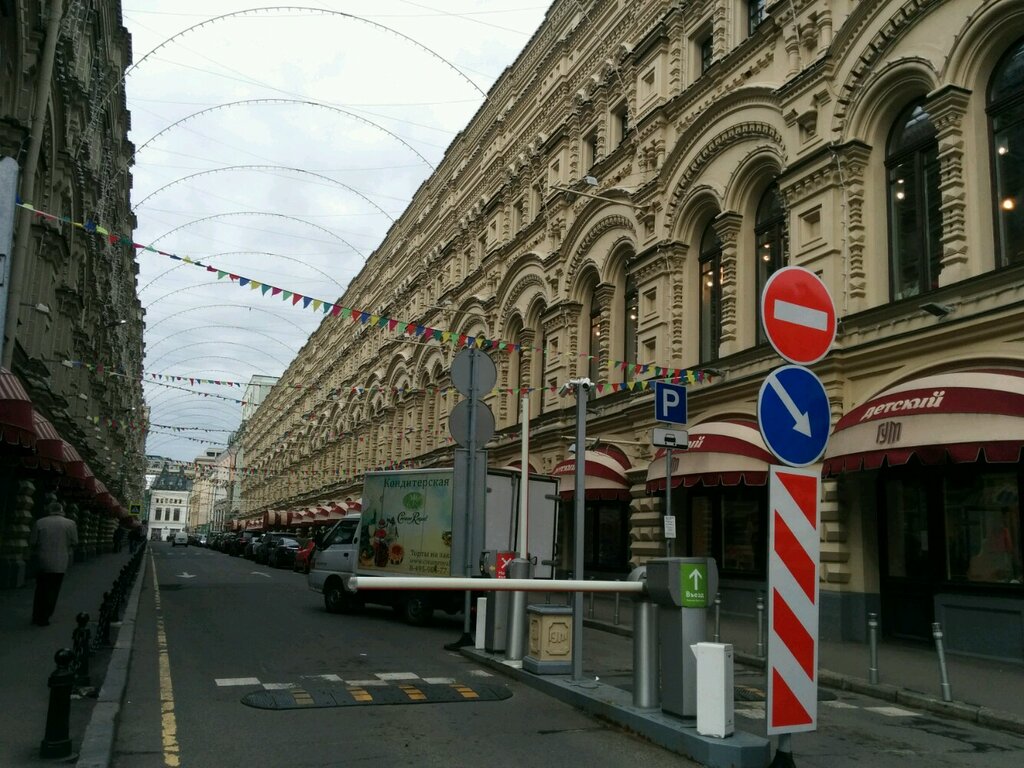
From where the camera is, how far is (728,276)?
62.0 feet

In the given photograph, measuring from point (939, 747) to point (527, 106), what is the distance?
28.4 metres

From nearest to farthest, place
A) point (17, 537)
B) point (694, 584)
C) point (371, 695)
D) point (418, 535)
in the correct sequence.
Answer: point (694, 584), point (371, 695), point (418, 535), point (17, 537)

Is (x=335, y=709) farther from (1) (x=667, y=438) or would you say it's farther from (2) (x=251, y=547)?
(2) (x=251, y=547)

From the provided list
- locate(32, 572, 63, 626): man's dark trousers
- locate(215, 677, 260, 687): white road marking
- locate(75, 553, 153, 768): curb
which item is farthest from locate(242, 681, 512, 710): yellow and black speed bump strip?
locate(32, 572, 63, 626): man's dark trousers

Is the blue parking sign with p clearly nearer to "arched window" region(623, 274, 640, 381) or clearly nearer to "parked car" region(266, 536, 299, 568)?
"arched window" region(623, 274, 640, 381)

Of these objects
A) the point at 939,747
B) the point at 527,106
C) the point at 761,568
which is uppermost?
the point at 527,106

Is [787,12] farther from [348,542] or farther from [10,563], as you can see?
[10,563]

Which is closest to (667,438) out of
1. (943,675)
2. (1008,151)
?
(943,675)

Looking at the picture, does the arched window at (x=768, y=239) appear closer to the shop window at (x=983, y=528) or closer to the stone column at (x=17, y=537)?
the shop window at (x=983, y=528)

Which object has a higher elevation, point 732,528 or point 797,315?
point 797,315

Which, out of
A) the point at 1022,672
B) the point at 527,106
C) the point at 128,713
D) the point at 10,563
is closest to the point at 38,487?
the point at 10,563

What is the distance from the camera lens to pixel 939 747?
781 centimetres

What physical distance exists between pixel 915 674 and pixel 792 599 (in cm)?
679

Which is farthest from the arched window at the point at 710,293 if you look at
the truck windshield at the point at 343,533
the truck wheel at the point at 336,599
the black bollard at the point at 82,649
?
the black bollard at the point at 82,649
